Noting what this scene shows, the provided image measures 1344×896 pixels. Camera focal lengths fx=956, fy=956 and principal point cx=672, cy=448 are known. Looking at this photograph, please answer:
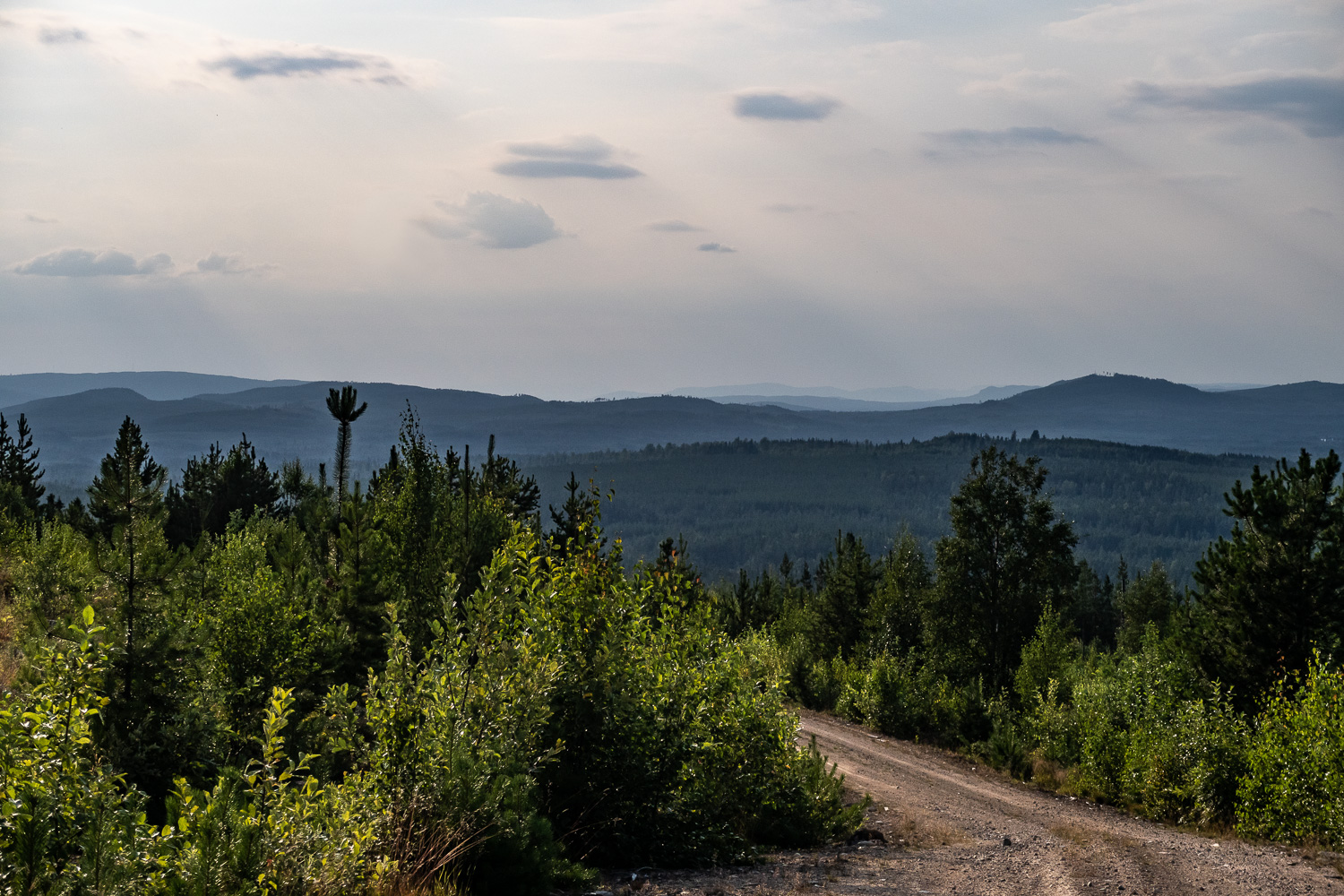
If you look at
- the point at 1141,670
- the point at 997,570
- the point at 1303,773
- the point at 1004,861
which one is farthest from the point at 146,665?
the point at 997,570

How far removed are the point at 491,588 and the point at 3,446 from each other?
48204 millimetres

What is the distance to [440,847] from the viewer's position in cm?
769

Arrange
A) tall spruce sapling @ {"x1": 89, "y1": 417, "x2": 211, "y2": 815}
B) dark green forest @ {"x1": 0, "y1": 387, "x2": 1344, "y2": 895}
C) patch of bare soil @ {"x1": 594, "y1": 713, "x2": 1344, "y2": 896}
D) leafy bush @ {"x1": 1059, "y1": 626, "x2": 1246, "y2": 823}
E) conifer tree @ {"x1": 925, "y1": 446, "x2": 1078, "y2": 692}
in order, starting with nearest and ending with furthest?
dark green forest @ {"x1": 0, "y1": 387, "x2": 1344, "y2": 895}, tall spruce sapling @ {"x1": 89, "y1": 417, "x2": 211, "y2": 815}, patch of bare soil @ {"x1": 594, "y1": 713, "x2": 1344, "y2": 896}, leafy bush @ {"x1": 1059, "y1": 626, "x2": 1246, "y2": 823}, conifer tree @ {"x1": 925, "y1": 446, "x2": 1078, "y2": 692}

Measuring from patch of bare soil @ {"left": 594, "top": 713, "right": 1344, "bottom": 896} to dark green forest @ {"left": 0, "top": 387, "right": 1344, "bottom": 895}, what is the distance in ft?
2.75

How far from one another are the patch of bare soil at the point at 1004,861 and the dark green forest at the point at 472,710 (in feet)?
2.75

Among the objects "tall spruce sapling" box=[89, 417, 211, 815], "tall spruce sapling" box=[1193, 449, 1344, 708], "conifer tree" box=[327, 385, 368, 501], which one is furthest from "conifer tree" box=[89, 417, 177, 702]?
"tall spruce sapling" box=[1193, 449, 1344, 708]

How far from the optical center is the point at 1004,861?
1280cm

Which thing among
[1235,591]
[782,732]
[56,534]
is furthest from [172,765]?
[1235,591]

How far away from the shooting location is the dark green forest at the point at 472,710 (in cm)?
641

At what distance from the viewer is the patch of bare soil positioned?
10.6m

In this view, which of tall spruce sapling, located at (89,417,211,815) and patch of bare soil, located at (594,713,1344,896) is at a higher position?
tall spruce sapling, located at (89,417,211,815)

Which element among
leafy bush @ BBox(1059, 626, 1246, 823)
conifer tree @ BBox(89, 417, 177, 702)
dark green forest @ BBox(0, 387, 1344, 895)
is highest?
conifer tree @ BBox(89, 417, 177, 702)

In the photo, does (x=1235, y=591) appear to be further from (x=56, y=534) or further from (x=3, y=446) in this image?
(x=3, y=446)

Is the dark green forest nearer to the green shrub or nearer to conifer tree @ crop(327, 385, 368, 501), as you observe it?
the green shrub
